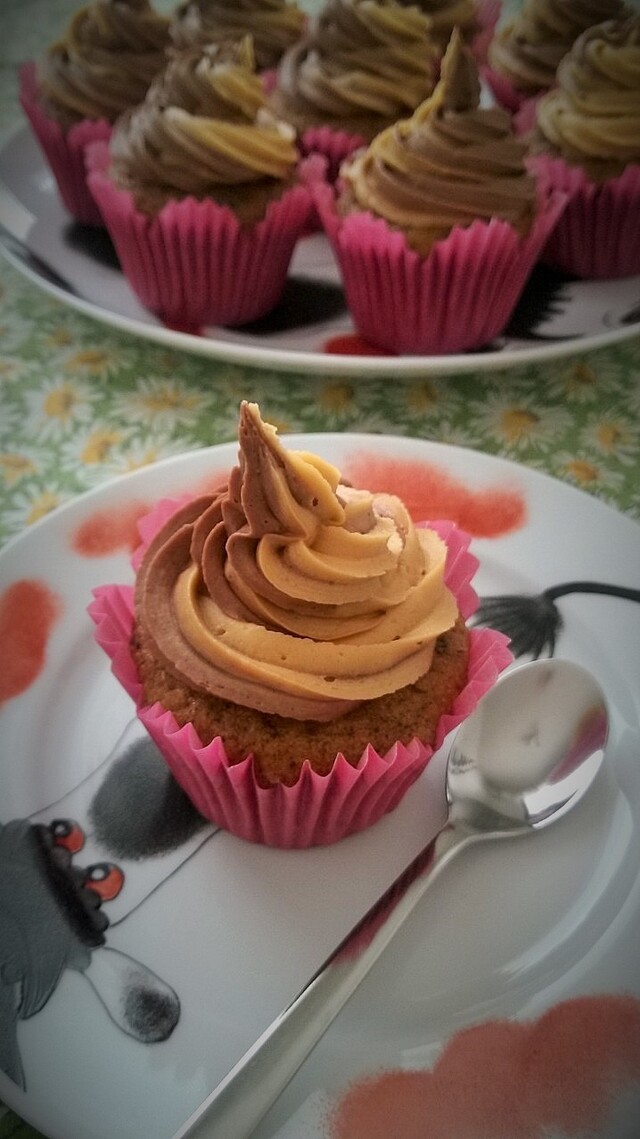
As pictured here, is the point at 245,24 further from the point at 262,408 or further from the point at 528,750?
the point at 528,750

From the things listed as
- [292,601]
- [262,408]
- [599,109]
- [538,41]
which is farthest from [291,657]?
[538,41]

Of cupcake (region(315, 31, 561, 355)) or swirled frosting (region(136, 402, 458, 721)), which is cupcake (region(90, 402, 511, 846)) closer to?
swirled frosting (region(136, 402, 458, 721))

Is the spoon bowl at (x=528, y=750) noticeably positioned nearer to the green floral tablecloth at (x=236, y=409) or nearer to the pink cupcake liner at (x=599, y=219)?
the green floral tablecloth at (x=236, y=409)

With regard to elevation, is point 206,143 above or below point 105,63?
below

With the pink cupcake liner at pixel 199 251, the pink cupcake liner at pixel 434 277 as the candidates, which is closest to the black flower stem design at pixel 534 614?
the pink cupcake liner at pixel 434 277

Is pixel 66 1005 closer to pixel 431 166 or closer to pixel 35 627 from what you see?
pixel 35 627

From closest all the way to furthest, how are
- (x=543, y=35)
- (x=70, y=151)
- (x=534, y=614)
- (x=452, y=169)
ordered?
(x=534, y=614)
(x=452, y=169)
(x=70, y=151)
(x=543, y=35)
